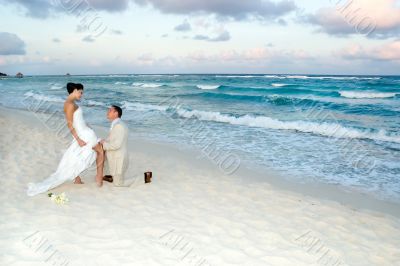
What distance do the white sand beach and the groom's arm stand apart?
769mm

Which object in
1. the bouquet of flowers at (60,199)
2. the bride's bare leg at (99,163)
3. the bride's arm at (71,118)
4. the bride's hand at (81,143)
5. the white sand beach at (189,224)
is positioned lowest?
the white sand beach at (189,224)

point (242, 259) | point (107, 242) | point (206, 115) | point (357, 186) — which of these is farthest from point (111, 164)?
point (206, 115)

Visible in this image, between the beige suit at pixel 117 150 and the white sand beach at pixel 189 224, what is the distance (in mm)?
280

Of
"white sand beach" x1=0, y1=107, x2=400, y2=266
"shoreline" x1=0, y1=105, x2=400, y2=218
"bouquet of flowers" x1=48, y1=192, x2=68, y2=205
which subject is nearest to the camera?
"white sand beach" x1=0, y1=107, x2=400, y2=266

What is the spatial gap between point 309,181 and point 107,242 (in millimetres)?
5091

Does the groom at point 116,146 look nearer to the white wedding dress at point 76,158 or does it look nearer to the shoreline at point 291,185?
the white wedding dress at point 76,158

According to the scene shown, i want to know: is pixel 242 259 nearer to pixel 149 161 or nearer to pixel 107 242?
pixel 107 242

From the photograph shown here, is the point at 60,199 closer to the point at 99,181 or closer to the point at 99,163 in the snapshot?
the point at 99,181

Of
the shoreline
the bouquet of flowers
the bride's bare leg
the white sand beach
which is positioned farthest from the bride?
the shoreline

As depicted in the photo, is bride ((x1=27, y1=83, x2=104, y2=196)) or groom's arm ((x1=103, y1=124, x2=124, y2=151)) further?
groom's arm ((x1=103, y1=124, x2=124, y2=151))

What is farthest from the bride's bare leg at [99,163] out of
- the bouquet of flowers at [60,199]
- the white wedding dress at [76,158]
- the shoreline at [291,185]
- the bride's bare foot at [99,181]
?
the shoreline at [291,185]

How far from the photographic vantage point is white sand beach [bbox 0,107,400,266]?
14.6 feet

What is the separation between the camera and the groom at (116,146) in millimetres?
6850

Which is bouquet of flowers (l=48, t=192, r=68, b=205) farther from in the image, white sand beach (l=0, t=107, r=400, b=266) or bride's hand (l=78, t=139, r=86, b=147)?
bride's hand (l=78, t=139, r=86, b=147)
